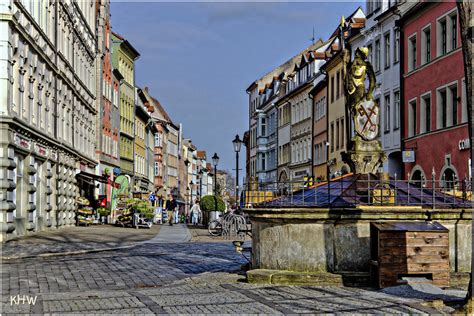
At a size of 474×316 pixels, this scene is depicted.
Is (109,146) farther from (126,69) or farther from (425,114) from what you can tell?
(425,114)

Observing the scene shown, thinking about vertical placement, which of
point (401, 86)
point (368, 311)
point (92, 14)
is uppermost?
A: point (92, 14)

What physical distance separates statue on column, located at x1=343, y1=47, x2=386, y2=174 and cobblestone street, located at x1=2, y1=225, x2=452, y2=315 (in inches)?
128

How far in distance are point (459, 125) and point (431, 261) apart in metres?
22.7

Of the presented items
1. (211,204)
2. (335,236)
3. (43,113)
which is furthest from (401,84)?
(335,236)

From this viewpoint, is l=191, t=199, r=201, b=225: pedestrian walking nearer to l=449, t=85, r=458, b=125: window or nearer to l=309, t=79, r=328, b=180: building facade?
l=309, t=79, r=328, b=180: building facade

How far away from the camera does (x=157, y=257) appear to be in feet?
66.9

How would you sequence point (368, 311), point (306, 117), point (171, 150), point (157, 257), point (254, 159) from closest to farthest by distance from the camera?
point (368, 311), point (157, 257), point (306, 117), point (254, 159), point (171, 150)

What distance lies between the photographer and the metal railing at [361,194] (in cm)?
1330

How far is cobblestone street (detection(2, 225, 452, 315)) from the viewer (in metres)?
10.1

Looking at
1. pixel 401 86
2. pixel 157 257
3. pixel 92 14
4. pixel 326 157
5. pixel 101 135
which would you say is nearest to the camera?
pixel 157 257

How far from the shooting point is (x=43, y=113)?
1347 inches

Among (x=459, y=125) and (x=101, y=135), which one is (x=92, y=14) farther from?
(x=459, y=125)

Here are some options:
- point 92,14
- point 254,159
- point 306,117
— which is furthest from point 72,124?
point 254,159

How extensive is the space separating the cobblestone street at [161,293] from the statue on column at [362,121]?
326 centimetres
